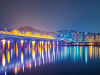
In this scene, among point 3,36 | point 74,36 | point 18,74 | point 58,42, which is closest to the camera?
point 18,74

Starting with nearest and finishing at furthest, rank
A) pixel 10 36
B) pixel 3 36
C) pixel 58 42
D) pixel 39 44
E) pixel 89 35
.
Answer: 1. pixel 3 36
2. pixel 10 36
3. pixel 39 44
4. pixel 58 42
5. pixel 89 35

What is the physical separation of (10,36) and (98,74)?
86.8 ft

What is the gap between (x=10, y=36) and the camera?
32.2m

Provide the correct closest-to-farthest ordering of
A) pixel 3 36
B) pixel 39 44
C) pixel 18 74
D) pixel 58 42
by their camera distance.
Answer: pixel 18 74
pixel 3 36
pixel 39 44
pixel 58 42

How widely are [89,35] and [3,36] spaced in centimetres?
9024

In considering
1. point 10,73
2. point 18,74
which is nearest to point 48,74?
point 18,74

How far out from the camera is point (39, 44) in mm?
55312

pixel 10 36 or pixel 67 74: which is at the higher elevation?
pixel 10 36

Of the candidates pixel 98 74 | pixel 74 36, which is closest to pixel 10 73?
pixel 98 74

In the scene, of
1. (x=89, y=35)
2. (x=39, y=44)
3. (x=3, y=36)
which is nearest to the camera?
(x=3, y=36)

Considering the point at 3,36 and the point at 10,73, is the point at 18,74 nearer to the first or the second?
the point at 10,73

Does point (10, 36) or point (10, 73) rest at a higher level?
point (10, 36)

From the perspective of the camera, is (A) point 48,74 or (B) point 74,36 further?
(B) point 74,36

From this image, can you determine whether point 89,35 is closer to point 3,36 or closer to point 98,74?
point 3,36
